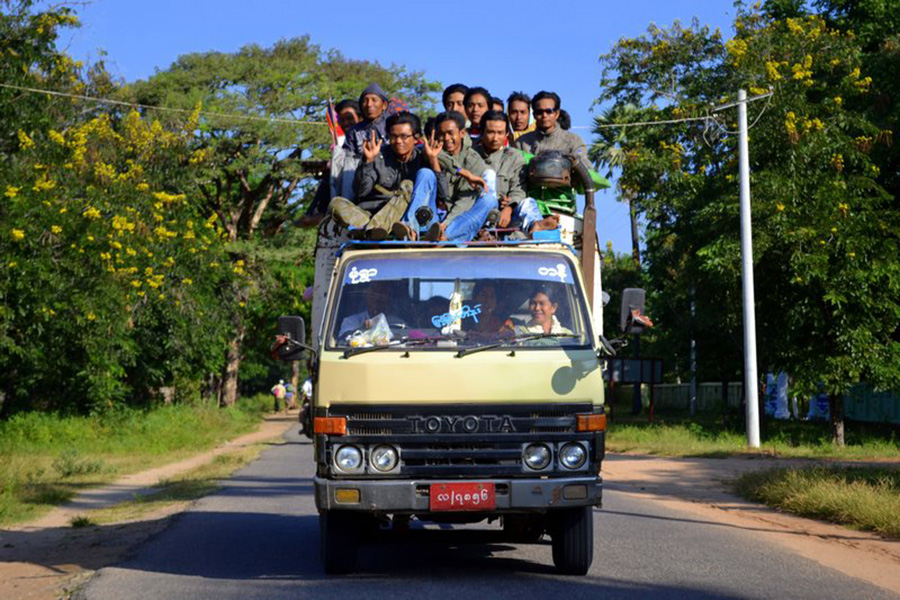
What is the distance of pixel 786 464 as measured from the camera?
66.9ft

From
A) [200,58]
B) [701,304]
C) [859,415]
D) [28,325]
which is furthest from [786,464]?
[200,58]

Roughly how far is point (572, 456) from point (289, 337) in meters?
2.11

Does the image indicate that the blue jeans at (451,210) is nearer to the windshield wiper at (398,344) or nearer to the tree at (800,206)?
the windshield wiper at (398,344)

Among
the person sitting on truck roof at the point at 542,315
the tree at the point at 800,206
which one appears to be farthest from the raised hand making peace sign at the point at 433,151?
the tree at the point at 800,206

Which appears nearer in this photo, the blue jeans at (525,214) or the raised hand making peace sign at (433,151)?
the blue jeans at (525,214)

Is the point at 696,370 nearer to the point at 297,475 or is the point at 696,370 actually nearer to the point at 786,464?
the point at 786,464

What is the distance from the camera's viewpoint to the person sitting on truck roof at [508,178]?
928 cm

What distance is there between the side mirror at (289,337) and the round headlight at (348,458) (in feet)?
2.73

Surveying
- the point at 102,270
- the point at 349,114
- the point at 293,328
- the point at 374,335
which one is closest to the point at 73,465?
the point at 102,270

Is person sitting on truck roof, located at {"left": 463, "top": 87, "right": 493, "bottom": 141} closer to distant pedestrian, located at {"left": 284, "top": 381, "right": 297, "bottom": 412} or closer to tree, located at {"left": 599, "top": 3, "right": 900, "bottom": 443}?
tree, located at {"left": 599, "top": 3, "right": 900, "bottom": 443}

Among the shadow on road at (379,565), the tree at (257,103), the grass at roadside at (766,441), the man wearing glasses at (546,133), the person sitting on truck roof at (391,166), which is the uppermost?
the tree at (257,103)

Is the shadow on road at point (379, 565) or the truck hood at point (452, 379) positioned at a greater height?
the truck hood at point (452, 379)

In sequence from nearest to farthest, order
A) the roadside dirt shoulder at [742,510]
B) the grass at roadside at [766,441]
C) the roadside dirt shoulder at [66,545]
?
the roadside dirt shoulder at [66,545]
the roadside dirt shoulder at [742,510]
the grass at roadside at [766,441]

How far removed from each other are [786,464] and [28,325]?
50.5 feet
